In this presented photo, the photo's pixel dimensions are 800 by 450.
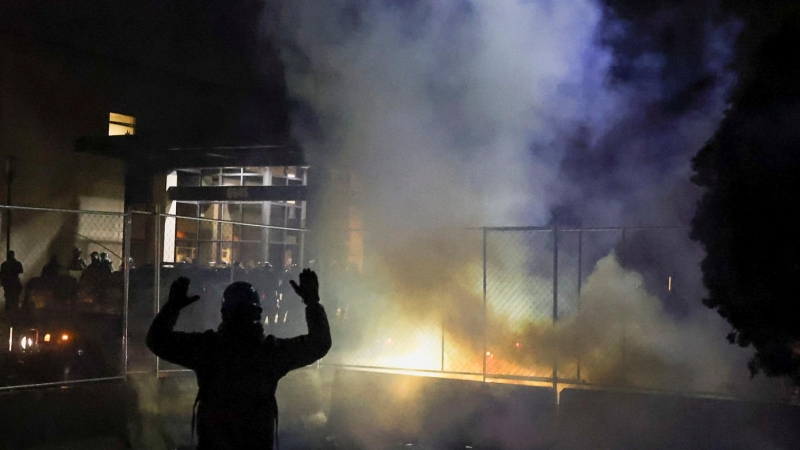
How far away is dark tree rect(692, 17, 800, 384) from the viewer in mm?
5203

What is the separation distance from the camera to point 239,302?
3.74m

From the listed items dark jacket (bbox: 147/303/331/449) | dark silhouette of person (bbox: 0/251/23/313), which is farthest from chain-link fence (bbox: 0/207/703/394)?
dark jacket (bbox: 147/303/331/449)

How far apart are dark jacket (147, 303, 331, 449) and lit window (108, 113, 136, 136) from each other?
21.0 meters

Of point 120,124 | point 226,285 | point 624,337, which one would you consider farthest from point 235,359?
point 120,124

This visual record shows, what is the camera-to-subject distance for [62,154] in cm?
2114

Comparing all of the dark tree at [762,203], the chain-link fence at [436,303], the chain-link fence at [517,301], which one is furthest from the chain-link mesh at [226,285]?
the dark tree at [762,203]

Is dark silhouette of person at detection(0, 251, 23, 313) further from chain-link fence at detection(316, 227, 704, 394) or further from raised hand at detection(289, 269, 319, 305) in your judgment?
raised hand at detection(289, 269, 319, 305)

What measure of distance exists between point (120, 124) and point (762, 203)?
21.3 meters

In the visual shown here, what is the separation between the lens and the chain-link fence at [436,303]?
9359mm

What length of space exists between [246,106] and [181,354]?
22.5 metres

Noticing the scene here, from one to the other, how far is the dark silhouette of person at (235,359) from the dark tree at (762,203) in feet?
10.4

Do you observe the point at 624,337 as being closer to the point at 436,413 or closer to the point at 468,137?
the point at 436,413

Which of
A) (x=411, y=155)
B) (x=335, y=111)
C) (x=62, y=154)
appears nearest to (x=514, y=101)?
(x=411, y=155)

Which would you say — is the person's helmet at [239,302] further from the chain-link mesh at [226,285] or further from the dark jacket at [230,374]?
the chain-link mesh at [226,285]
